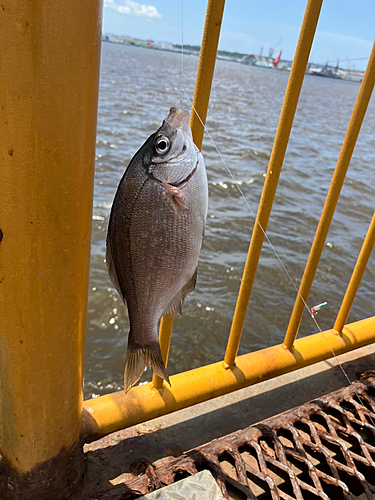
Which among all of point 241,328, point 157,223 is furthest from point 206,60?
point 241,328

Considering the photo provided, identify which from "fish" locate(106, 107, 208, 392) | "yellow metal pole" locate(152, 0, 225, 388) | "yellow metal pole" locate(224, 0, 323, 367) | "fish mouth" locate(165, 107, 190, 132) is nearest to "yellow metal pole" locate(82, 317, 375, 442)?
"yellow metal pole" locate(224, 0, 323, 367)

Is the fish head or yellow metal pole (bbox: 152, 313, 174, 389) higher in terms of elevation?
the fish head

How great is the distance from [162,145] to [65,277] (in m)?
0.49

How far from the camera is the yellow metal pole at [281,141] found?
1384 mm

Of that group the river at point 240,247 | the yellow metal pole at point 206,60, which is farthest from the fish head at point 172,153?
the yellow metal pole at point 206,60

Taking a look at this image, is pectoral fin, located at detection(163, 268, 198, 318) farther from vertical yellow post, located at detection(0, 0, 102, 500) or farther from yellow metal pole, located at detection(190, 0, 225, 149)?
yellow metal pole, located at detection(190, 0, 225, 149)

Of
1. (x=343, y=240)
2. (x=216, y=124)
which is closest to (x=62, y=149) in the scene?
(x=343, y=240)

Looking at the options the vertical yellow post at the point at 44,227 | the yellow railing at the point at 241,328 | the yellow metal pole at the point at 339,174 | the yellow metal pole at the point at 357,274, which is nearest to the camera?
the vertical yellow post at the point at 44,227

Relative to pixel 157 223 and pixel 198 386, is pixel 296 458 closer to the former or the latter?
pixel 198 386

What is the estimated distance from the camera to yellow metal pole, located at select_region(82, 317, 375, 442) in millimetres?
1646

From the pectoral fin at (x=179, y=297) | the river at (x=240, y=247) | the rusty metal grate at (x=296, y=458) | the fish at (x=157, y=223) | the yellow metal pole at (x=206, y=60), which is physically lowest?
the river at (x=240, y=247)

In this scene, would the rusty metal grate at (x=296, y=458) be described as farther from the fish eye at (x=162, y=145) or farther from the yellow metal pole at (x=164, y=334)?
the fish eye at (x=162, y=145)

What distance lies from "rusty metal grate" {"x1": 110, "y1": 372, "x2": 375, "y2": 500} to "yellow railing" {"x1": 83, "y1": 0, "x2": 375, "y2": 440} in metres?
0.21

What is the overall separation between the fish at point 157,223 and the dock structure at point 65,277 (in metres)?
0.18
